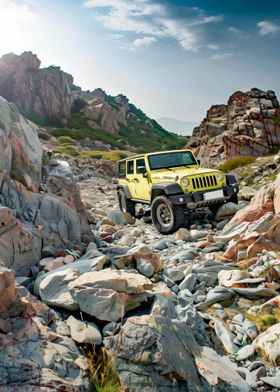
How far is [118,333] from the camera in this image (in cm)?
373

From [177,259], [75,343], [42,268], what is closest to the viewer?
[75,343]

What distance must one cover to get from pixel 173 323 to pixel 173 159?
842cm

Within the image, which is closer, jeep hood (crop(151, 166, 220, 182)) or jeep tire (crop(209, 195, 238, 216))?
jeep hood (crop(151, 166, 220, 182))

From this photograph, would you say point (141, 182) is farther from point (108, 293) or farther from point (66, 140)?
point (66, 140)

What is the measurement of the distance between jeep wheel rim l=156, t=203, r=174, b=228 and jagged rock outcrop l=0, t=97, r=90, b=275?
2.18 metres

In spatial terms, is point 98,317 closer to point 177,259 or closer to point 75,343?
point 75,343

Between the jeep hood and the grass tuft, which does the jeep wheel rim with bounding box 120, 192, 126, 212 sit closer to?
the jeep hood

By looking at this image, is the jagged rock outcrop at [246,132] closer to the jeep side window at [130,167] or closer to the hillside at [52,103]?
the jeep side window at [130,167]

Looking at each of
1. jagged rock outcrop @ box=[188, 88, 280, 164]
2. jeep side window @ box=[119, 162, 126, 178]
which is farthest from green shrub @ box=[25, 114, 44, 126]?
jeep side window @ box=[119, 162, 126, 178]

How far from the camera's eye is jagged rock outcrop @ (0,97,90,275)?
597 cm

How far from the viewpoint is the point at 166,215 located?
1037 centimetres

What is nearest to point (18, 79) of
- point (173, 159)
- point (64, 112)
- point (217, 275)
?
point (64, 112)

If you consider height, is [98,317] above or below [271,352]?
above

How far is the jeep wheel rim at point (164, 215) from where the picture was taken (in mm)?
10219
